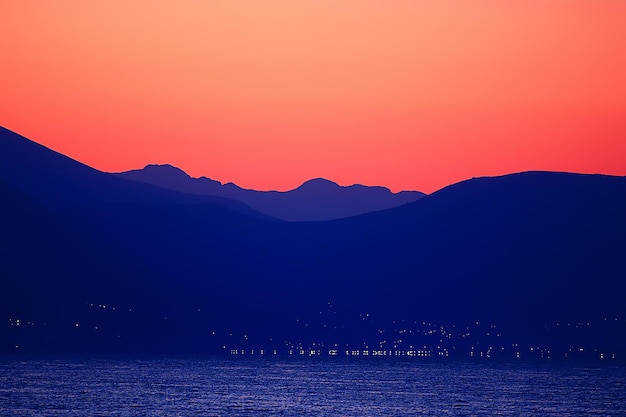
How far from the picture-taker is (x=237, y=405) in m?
162

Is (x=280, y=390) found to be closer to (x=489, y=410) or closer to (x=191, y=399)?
(x=191, y=399)

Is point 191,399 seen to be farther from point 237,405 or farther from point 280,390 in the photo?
point 280,390

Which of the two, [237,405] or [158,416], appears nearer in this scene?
[158,416]

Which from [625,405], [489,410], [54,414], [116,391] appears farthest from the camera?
[116,391]

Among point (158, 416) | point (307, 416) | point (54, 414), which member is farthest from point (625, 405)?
point (54, 414)

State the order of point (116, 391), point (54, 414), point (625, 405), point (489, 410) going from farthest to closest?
point (116, 391) → point (625, 405) → point (489, 410) → point (54, 414)

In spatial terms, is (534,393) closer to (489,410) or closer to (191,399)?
(489,410)

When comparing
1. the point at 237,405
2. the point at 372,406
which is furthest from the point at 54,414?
the point at 372,406

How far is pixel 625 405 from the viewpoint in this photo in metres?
172

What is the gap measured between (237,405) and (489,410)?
34169mm

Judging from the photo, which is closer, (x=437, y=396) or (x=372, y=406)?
(x=372, y=406)

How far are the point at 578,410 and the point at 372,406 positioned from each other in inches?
1106

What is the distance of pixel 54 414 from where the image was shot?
140 m

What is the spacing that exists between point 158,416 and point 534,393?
79.2m
